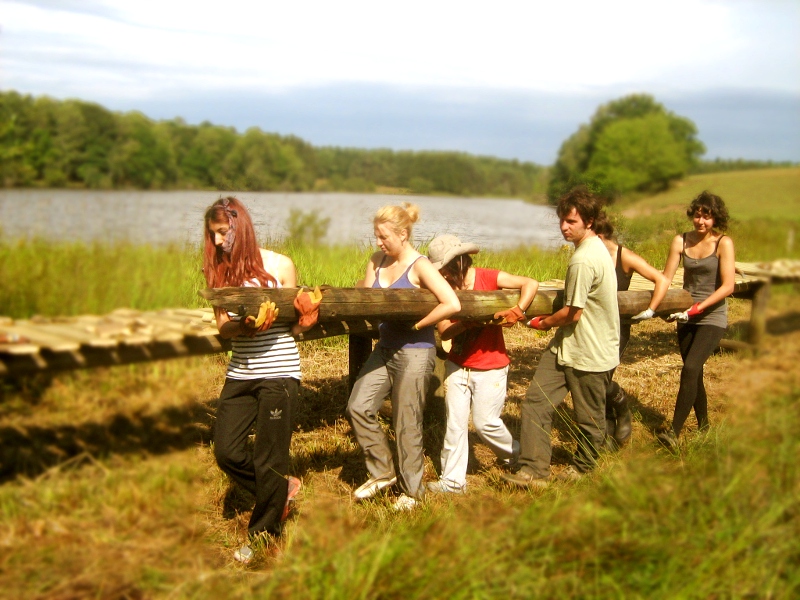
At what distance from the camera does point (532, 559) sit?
3098 mm

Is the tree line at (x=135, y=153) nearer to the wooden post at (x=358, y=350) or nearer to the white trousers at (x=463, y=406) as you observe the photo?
the wooden post at (x=358, y=350)

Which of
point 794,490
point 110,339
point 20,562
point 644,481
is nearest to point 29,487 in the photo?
point 20,562

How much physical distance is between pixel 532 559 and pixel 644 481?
641mm

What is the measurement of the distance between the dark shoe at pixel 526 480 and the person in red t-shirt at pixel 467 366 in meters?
0.29

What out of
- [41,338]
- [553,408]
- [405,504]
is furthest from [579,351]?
[41,338]

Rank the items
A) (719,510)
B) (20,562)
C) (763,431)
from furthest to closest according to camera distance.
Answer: (763,431) < (719,510) < (20,562)

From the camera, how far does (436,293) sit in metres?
4.48

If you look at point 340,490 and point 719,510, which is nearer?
point 719,510

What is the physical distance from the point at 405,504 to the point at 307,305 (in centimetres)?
150

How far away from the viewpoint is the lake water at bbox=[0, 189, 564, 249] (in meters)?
2.78

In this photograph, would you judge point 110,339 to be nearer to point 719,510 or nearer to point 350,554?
point 350,554

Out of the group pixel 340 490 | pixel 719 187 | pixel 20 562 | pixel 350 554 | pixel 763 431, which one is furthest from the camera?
pixel 719 187

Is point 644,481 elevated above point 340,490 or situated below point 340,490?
above

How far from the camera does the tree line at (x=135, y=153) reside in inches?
114
